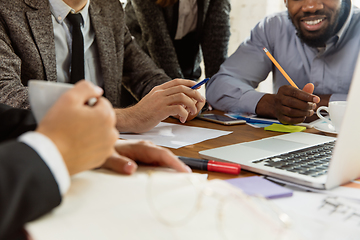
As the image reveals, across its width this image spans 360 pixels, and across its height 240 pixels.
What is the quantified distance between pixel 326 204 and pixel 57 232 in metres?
0.35

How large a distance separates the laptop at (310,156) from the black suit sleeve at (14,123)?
32 centimetres

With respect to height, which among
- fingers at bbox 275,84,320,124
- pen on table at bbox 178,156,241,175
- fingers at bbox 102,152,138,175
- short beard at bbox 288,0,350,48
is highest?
short beard at bbox 288,0,350,48

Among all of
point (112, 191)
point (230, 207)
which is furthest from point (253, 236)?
point (112, 191)

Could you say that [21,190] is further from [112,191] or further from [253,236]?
[253,236]

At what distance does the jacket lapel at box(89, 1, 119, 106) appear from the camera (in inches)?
50.9

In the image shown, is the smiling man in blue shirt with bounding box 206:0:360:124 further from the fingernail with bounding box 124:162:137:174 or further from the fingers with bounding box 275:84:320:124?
the fingernail with bounding box 124:162:137:174

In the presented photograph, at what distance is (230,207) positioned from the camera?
352mm

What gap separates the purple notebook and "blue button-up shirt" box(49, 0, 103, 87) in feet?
3.01

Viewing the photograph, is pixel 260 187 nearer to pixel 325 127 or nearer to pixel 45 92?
pixel 45 92

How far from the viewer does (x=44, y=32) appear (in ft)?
3.63

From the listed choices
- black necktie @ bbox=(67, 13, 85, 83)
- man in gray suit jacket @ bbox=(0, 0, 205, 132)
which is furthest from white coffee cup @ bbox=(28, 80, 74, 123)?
black necktie @ bbox=(67, 13, 85, 83)

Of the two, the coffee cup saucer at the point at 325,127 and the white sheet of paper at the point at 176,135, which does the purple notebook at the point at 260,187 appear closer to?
the white sheet of paper at the point at 176,135

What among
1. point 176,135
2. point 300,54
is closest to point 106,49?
point 176,135

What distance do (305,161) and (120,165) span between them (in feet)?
1.12
